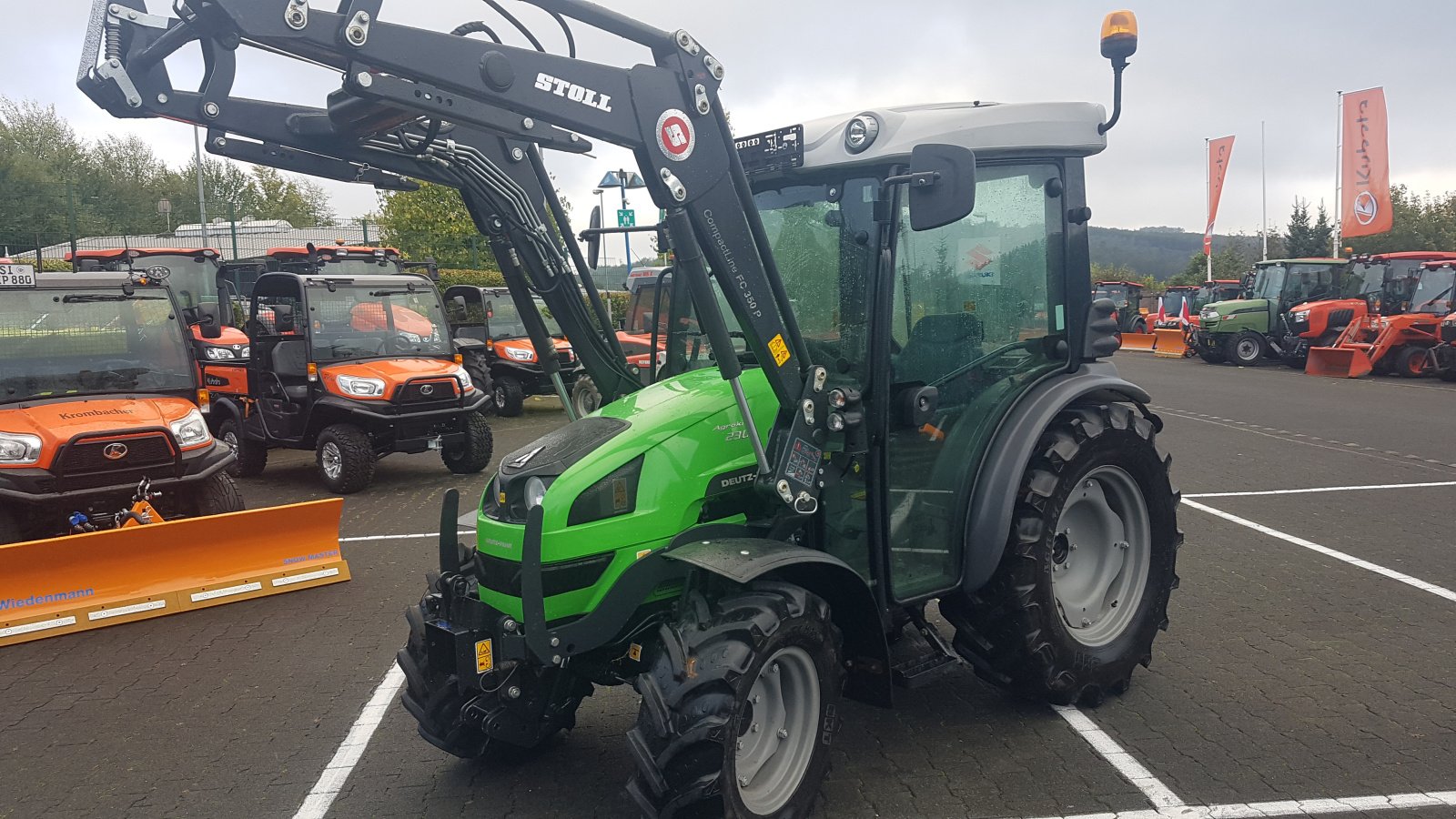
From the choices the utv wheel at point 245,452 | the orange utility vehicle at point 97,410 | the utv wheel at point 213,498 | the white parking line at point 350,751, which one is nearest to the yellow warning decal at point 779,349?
the white parking line at point 350,751

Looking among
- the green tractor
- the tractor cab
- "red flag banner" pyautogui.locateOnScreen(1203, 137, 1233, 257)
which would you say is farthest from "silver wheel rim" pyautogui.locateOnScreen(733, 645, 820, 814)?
"red flag banner" pyautogui.locateOnScreen(1203, 137, 1233, 257)

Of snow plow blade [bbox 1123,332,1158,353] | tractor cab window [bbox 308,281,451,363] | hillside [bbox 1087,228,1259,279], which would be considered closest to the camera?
tractor cab window [bbox 308,281,451,363]

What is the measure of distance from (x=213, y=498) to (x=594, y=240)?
4.36m

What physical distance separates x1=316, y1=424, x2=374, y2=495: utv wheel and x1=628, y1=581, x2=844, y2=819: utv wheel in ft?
23.9

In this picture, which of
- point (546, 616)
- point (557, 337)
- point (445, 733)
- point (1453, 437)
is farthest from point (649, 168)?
point (1453, 437)

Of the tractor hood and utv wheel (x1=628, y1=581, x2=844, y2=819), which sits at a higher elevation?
the tractor hood

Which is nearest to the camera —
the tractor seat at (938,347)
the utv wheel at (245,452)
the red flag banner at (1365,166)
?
the tractor seat at (938,347)

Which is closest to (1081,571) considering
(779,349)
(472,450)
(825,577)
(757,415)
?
(825,577)

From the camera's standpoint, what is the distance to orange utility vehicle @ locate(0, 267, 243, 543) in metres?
6.63

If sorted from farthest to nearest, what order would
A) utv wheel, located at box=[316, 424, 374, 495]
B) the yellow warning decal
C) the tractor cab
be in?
the tractor cab, utv wheel, located at box=[316, 424, 374, 495], the yellow warning decal

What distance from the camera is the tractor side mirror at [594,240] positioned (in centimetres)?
467

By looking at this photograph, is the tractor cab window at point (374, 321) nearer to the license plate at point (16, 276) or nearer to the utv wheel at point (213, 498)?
the license plate at point (16, 276)

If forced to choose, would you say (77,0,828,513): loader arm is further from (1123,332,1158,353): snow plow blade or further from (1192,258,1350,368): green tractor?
(1123,332,1158,353): snow plow blade

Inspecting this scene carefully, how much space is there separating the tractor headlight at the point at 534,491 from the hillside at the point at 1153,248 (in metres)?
90.0
